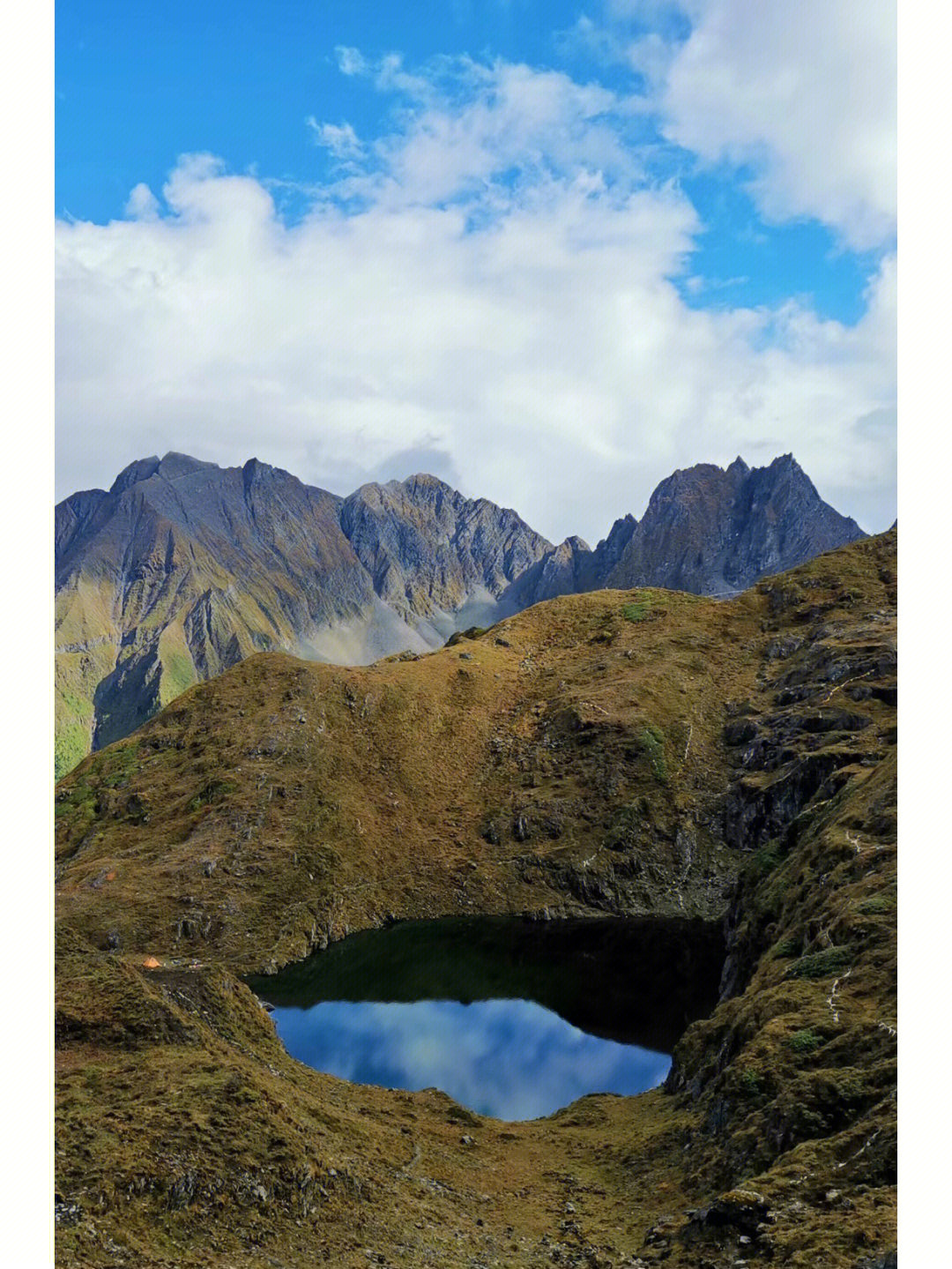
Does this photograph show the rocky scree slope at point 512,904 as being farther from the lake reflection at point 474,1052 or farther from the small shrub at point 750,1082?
the lake reflection at point 474,1052

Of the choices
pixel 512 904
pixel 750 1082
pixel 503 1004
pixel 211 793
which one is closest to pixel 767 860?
pixel 503 1004

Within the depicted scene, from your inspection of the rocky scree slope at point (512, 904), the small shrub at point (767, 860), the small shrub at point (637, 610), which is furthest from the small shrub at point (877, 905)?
the small shrub at point (637, 610)

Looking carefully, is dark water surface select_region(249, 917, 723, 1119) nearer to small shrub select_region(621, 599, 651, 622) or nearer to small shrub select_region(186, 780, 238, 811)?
small shrub select_region(186, 780, 238, 811)

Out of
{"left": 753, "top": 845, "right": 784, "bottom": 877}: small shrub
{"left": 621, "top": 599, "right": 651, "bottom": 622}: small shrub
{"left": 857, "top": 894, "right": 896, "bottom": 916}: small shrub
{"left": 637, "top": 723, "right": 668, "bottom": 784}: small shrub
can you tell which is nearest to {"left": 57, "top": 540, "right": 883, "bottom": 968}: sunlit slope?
{"left": 637, "top": 723, "right": 668, "bottom": 784}: small shrub

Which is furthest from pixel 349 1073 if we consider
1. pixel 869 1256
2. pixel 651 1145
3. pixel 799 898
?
pixel 869 1256

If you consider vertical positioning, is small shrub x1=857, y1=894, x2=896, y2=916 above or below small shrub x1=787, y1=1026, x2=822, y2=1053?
above

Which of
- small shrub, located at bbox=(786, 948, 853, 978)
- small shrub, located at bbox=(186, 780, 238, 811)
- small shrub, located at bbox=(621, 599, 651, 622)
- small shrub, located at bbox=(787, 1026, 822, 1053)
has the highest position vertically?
small shrub, located at bbox=(621, 599, 651, 622)
